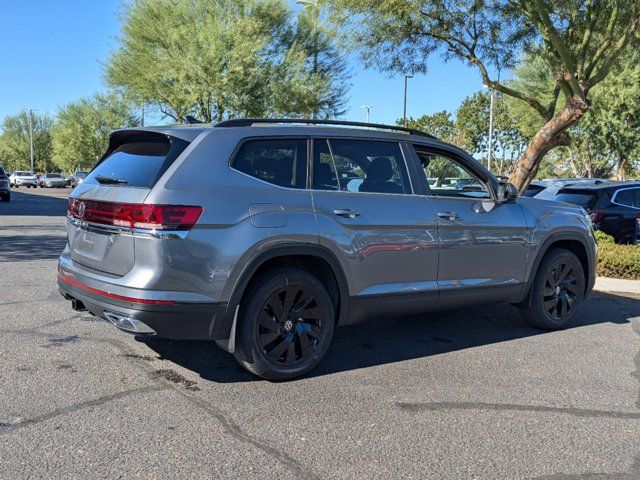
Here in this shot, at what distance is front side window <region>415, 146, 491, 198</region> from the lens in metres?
5.46

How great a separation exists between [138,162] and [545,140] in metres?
11.3

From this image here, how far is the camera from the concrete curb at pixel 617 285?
29.5 feet

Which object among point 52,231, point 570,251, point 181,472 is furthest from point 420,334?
point 52,231

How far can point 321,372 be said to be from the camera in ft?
15.6

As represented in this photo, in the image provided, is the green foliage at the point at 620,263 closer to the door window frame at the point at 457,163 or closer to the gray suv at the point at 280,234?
the gray suv at the point at 280,234

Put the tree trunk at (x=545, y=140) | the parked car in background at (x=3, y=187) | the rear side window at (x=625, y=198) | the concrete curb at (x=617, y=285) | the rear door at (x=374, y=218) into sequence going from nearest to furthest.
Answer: the rear door at (x=374, y=218) → the concrete curb at (x=617, y=285) → the rear side window at (x=625, y=198) → the tree trunk at (x=545, y=140) → the parked car in background at (x=3, y=187)

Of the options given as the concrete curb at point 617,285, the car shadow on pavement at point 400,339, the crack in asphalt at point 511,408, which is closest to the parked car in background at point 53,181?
the concrete curb at point 617,285

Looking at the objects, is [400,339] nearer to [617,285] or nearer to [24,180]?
[617,285]

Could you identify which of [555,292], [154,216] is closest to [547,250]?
[555,292]

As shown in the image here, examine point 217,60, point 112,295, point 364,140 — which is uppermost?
point 217,60

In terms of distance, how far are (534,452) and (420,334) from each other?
2.53 m

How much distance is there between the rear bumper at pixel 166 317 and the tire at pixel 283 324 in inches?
9.4

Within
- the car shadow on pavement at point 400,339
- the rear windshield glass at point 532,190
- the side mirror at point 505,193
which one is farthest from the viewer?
the rear windshield glass at point 532,190

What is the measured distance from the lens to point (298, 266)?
4.59m
